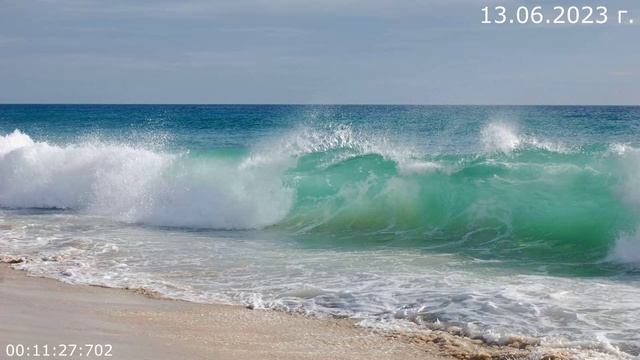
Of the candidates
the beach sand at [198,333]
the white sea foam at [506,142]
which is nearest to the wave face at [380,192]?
the white sea foam at [506,142]

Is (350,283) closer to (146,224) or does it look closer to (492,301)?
(492,301)

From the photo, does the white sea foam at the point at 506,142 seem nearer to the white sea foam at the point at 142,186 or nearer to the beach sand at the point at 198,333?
the white sea foam at the point at 142,186

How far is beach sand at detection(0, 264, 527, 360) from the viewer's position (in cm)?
594

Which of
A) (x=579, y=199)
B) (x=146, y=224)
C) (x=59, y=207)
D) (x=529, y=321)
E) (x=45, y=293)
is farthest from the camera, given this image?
(x=59, y=207)

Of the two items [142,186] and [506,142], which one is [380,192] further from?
[142,186]

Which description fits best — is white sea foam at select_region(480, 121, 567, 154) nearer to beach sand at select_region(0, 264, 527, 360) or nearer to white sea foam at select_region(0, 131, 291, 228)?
white sea foam at select_region(0, 131, 291, 228)

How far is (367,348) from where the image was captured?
6090mm

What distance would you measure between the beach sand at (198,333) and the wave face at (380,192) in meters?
4.39

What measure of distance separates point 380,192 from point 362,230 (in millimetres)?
1859

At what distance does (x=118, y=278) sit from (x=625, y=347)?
5.38 m

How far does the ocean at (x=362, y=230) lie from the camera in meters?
7.33

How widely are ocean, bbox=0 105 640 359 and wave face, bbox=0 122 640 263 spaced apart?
0.14 feet

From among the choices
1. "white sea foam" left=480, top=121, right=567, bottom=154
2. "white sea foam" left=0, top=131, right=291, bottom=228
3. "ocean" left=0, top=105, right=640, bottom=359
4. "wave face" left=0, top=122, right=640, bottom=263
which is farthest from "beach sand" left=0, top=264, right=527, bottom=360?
"white sea foam" left=480, top=121, right=567, bottom=154

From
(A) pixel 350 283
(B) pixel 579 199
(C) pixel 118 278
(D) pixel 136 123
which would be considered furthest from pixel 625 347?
(D) pixel 136 123
